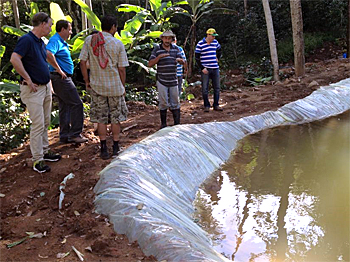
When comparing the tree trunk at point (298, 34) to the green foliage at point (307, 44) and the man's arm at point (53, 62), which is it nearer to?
the green foliage at point (307, 44)

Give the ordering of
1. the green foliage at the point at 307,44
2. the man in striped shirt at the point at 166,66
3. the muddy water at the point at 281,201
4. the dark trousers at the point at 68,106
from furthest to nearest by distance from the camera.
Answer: the green foliage at the point at 307,44
the man in striped shirt at the point at 166,66
the dark trousers at the point at 68,106
the muddy water at the point at 281,201

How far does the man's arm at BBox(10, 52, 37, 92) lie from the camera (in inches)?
152

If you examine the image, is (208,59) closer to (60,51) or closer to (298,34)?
(60,51)

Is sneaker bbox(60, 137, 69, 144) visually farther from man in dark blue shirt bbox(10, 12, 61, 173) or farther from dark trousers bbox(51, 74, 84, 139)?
man in dark blue shirt bbox(10, 12, 61, 173)

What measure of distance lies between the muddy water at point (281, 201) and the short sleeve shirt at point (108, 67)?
1552 millimetres

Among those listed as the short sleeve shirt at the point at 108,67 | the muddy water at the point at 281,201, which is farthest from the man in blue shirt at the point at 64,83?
the muddy water at the point at 281,201

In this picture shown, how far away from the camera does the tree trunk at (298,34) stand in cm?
927

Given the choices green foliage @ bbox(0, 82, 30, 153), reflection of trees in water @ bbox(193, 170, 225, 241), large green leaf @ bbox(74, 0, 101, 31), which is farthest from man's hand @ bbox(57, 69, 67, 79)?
large green leaf @ bbox(74, 0, 101, 31)

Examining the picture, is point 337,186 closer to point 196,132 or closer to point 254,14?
point 196,132

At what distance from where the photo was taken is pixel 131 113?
773 cm

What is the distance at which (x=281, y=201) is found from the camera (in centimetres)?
411

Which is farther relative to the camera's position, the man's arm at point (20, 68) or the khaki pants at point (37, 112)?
the khaki pants at point (37, 112)

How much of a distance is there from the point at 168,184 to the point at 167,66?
2103 millimetres

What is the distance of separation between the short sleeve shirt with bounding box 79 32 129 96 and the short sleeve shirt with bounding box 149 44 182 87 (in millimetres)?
1284
